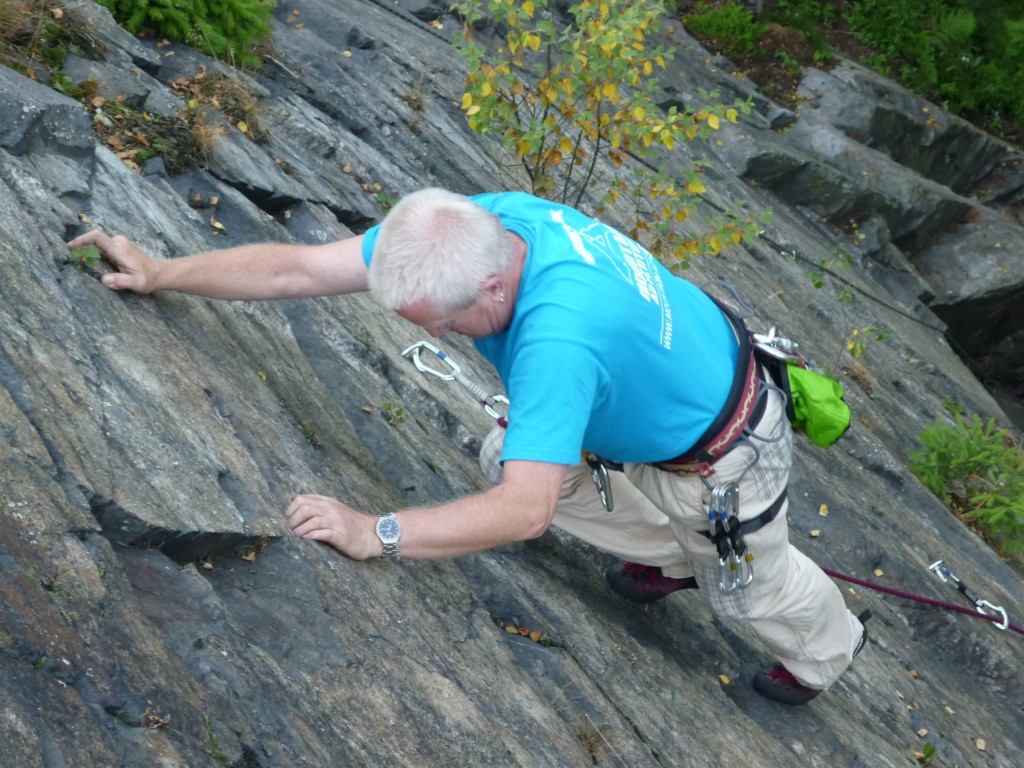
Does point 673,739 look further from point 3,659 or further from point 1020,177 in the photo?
point 1020,177

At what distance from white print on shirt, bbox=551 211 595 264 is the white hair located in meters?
0.30

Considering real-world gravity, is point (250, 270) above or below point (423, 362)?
above

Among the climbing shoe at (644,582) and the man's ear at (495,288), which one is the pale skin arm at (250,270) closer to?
the man's ear at (495,288)

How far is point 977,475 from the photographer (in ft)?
31.8

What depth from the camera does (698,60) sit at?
16.0 m

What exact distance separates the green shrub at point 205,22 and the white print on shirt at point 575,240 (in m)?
4.33

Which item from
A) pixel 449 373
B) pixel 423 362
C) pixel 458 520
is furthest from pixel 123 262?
pixel 449 373

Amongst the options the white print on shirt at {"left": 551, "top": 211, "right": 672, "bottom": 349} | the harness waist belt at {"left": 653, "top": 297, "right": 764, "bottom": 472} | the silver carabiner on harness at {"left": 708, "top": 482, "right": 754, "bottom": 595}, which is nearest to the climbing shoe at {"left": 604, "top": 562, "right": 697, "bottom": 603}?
the silver carabiner on harness at {"left": 708, "top": 482, "right": 754, "bottom": 595}

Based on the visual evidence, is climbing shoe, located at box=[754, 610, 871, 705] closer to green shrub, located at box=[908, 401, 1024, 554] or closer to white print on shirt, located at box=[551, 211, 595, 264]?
white print on shirt, located at box=[551, 211, 595, 264]

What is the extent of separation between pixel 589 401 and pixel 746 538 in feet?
4.56

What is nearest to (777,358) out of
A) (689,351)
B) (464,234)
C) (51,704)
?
(689,351)

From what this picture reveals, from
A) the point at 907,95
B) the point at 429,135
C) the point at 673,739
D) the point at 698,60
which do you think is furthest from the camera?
the point at 907,95

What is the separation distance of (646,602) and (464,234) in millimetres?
2550

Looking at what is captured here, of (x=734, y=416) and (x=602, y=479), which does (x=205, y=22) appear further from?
(x=734, y=416)
